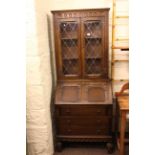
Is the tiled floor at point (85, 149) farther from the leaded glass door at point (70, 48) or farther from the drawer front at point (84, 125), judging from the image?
the leaded glass door at point (70, 48)

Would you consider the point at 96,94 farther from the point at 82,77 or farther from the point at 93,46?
the point at 93,46

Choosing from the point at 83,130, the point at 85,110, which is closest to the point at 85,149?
the point at 83,130

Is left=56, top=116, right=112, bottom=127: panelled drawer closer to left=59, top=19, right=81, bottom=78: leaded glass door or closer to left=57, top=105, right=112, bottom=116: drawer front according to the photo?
left=57, top=105, right=112, bottom=116: drawer front

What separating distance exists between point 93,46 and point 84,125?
3.44 feet

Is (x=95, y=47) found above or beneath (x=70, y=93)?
above

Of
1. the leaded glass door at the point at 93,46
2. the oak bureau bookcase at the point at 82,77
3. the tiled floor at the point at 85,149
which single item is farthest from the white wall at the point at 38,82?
the leaded glass door at the point at 93,46

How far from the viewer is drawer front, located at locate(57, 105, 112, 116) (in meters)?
2.75

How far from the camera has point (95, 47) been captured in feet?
9.50

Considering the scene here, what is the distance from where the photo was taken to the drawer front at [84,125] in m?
2.81

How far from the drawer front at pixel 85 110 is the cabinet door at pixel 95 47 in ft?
1.40

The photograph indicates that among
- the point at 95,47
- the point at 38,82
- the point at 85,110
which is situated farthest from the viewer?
the point at 95,47

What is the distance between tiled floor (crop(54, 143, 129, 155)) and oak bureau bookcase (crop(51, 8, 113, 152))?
14 cm

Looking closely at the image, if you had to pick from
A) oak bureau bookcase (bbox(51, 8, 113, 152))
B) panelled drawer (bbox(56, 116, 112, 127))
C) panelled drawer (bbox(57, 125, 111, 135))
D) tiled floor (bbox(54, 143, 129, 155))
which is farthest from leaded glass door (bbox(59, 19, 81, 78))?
tiled floor (bbox(54, 143, 129, 155))
